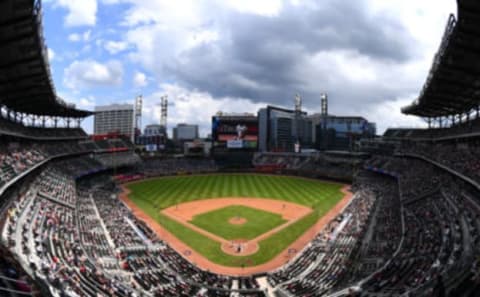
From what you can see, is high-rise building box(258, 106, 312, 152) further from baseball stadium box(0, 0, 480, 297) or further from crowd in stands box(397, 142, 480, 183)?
crowd in stands box(397, 142, 480, 183)

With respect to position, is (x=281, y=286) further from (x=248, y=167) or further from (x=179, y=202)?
(x=248, y=167)

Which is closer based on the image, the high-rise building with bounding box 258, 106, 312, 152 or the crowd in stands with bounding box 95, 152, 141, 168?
the crowd in stands with bounding box 95, 152, 141, 168

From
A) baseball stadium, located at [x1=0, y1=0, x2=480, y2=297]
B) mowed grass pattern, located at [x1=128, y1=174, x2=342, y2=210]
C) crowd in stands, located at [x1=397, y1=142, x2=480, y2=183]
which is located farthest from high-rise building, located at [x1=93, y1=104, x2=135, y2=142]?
crowd in stands, located at [x1=397, y1=142, x2=480, y2=183]

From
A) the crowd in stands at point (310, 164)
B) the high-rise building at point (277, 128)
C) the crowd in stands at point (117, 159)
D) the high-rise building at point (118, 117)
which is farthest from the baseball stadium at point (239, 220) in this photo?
the high-rise building at point (118, 117)

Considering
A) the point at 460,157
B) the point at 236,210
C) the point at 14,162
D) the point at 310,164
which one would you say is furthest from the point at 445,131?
the point at 14,162

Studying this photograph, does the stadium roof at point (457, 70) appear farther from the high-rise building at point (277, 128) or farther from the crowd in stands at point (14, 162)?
the high-rise building at point (277, 128)

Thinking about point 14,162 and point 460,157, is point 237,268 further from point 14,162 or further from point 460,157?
point 460,157
